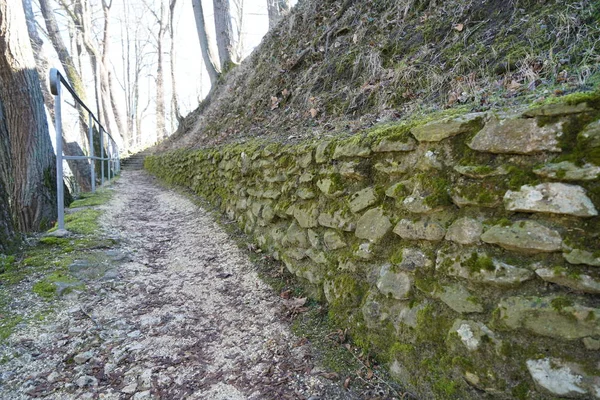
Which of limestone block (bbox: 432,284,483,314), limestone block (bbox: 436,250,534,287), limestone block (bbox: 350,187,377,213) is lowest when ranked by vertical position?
limestone block (bbox: 432,284,483,314)

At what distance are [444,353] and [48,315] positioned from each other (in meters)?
2.37

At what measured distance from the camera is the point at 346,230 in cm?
216

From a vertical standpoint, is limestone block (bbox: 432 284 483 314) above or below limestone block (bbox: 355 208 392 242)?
below

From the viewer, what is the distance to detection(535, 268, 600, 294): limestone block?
1127 mm

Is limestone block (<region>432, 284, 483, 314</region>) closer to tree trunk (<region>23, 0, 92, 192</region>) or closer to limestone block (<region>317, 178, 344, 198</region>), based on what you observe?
limestone block (<region>317, 178, 344, 198</region>)

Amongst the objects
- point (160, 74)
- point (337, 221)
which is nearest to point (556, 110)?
point (337, 221)

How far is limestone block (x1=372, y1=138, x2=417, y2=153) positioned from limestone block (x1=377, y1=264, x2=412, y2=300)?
650 mm

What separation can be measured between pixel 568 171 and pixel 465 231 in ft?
1.43

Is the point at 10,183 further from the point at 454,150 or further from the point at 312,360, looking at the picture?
the point at 454,150

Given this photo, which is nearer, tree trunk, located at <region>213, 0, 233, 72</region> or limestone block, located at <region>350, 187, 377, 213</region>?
limestone block, located at <region>350, 187, 377, 213</region>

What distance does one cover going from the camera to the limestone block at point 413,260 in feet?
5.34

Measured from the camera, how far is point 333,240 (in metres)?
2.26

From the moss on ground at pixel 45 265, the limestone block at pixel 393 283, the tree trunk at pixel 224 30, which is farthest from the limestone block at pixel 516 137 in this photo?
the tree trunk at pixel 224 30

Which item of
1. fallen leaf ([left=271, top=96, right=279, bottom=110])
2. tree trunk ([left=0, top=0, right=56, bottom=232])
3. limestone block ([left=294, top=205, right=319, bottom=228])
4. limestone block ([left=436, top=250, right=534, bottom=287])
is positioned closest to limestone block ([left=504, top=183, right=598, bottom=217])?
limestone block ([left=436, top=250, right=534, bottom=287])
